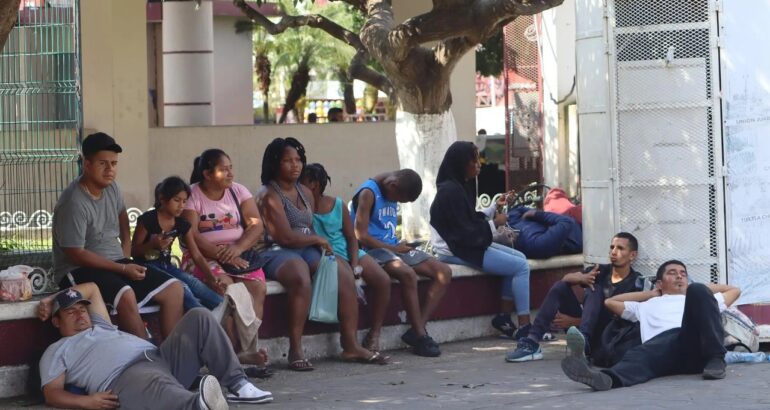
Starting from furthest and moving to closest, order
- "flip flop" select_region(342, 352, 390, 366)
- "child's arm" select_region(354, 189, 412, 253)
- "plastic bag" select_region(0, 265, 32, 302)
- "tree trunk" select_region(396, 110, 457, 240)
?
"tree trunk" select_region(396, 110, 457, 240), "child's arm" select_region(354, 189, 412, 253), "flip flop" select_region(342, 352, 390, 366), "plastic bag" select_region(0, 265, 32, 302)

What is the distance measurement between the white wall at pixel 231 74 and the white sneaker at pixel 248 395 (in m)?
22.0

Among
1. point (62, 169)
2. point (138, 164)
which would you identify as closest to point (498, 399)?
point (62, 169)

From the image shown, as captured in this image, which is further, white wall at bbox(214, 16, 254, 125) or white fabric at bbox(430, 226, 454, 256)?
white wall at bbox(214, 16, 254, 125)

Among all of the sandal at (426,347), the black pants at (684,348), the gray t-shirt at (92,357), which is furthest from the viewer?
the sandal at (426,347)

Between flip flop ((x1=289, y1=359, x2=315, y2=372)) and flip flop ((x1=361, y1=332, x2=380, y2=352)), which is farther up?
flip flop ((x1=361, y1=332, x2=380, y2=352))

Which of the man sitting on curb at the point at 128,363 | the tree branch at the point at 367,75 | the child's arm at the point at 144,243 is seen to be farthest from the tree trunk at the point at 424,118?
the man sitting on curb at the point at 128,363

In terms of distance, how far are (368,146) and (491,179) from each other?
2.20m

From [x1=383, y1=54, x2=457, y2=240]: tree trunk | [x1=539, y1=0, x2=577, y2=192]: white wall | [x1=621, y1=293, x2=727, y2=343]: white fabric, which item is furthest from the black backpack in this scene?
[x1=539, y1=0, x2=577, y2=192]: white wall

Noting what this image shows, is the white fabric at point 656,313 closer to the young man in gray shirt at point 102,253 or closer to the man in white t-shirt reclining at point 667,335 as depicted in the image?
the man in white t-shirt reclining at point 667,335

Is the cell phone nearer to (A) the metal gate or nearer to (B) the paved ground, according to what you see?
(A) the metal gate

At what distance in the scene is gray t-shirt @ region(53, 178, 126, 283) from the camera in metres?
8.05

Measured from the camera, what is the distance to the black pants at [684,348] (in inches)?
327

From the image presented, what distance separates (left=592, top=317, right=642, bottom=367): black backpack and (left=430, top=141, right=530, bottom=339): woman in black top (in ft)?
3.38

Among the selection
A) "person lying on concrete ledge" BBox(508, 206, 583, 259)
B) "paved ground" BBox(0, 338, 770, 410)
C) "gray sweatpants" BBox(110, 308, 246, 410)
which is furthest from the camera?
"person lying on concrete ledge" BBox(508, 206, 583, 259)
